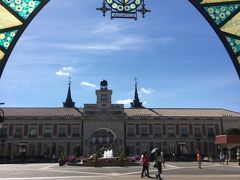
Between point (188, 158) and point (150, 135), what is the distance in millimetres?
15208

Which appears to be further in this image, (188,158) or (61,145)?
(61,145)

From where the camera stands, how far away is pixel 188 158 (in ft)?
157

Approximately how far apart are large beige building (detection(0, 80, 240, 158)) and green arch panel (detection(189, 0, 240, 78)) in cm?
5249

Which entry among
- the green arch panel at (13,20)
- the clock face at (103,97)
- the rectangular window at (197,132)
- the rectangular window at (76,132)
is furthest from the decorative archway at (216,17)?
the rectangular window at (197,132)

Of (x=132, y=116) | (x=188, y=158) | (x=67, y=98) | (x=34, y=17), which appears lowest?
(x=188, y=158)

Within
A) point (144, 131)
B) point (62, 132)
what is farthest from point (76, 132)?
point (144, 131)

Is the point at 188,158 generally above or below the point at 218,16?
below

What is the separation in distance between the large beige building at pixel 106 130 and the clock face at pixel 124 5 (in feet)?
172

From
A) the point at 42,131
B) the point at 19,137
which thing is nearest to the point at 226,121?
the point at 42,131

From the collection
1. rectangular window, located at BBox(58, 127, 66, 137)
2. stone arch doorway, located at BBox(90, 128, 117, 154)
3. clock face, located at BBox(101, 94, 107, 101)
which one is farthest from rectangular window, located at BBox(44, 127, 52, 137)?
clock face, located at BBox(101, 94, 107, 101)

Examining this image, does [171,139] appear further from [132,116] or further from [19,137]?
[19,137]

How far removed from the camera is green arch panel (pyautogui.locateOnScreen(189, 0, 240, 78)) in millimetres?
8641

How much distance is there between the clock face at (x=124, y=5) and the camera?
892 cm

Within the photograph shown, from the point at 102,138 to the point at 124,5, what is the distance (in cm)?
5657
